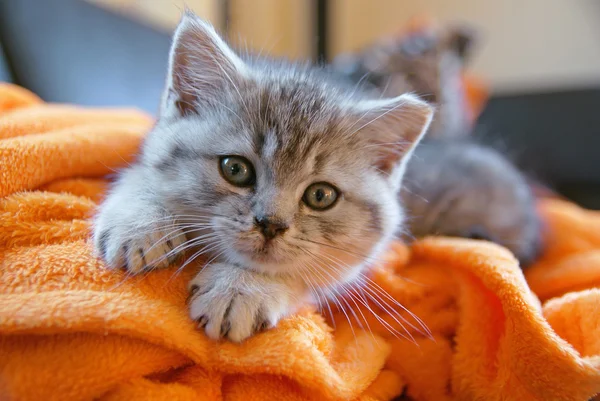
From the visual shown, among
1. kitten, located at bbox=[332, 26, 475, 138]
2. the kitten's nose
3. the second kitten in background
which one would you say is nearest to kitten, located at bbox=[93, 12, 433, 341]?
the kitten's nose

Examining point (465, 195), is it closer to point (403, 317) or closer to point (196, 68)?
point (403, 317)

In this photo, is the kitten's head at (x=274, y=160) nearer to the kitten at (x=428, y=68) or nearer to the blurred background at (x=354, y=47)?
the blurred background at (x=354, y=47)

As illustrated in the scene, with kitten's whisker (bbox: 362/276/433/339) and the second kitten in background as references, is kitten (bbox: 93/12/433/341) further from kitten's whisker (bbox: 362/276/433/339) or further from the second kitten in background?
the second kitten in background

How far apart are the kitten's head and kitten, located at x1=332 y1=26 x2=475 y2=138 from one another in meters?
0.84

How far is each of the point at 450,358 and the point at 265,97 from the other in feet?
2.15

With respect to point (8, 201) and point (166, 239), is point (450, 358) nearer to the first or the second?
point (166, 239)

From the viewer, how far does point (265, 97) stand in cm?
93

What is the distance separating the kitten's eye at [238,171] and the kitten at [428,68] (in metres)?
1.09

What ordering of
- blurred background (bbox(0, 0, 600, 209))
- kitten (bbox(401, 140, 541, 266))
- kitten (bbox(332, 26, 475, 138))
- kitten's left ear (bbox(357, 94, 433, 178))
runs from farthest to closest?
1. kitten (bbox(332, 26, 475, 138))
2. blurred background (bbox(0, 0, 600, 209))
3. kitten (bbox(401, 140, 541, 266))
4. kitten's left ear (bbox(357, 94, 433, 178))

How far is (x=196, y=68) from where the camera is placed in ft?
3.17

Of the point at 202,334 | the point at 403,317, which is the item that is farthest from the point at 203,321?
the point at 403,317

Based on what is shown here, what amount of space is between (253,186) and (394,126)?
1.25 feet

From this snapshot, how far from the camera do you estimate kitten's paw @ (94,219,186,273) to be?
750 millimetres

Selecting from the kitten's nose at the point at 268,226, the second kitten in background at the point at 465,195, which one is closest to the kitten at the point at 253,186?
the kitten's nose at the point at 268,226
